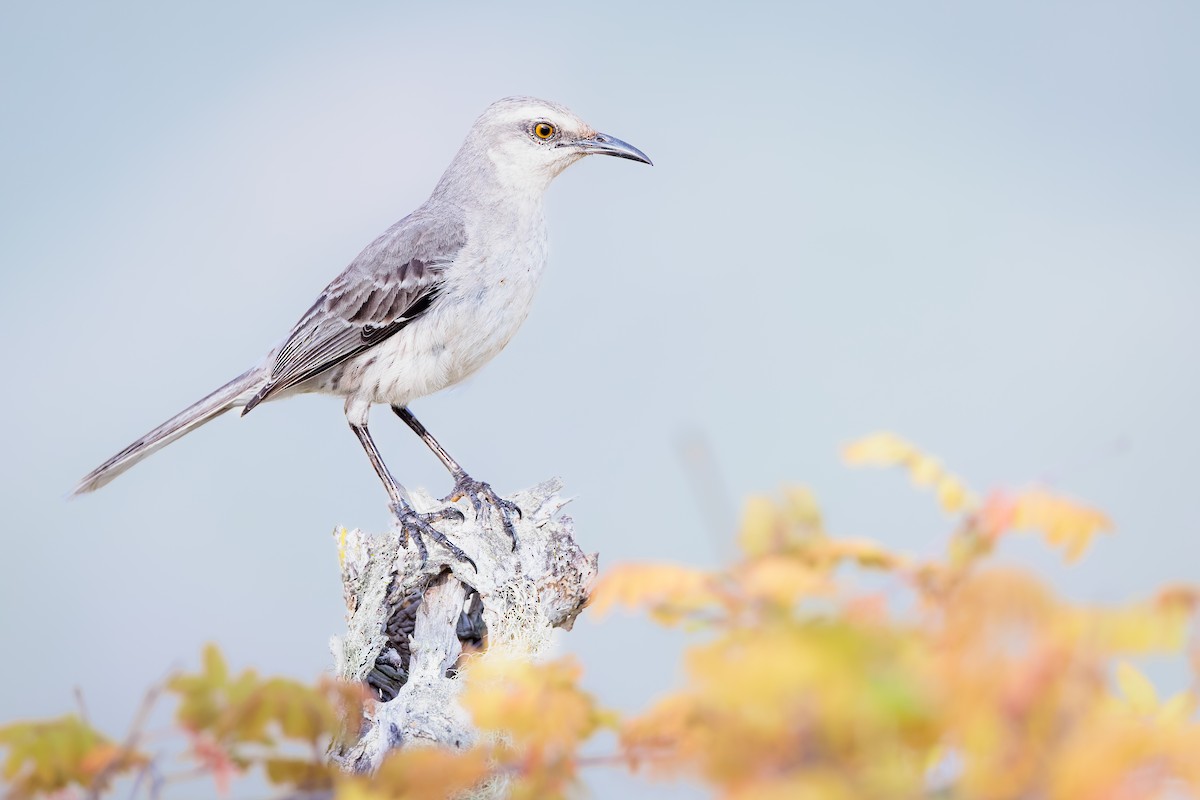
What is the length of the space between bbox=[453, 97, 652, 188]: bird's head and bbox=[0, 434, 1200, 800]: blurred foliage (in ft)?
15.0

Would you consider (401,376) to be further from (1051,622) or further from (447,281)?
(1051,622)

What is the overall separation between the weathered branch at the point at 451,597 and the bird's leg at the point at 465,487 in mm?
52

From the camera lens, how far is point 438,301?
5797 millimetres

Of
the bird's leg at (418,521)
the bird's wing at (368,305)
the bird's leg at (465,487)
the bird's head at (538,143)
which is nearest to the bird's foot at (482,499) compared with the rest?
the bird's leg at (465,487)

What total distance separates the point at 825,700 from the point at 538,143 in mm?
5269

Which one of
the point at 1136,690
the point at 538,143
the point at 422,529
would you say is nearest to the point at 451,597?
the point at 422,529

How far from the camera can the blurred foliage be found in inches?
51.4

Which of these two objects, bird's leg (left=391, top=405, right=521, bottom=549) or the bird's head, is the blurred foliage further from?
the bird's head

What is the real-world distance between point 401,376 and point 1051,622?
4.77 meters

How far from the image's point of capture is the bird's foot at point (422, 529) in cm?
521

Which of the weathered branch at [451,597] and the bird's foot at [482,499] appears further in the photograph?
the bird's foot at [482,499]

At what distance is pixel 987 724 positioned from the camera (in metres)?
1.35

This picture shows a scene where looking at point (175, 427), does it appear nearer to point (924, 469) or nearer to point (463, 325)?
point (463, 325)

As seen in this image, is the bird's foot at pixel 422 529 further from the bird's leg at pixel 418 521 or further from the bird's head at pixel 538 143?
the bird's head at pixel 538 143
